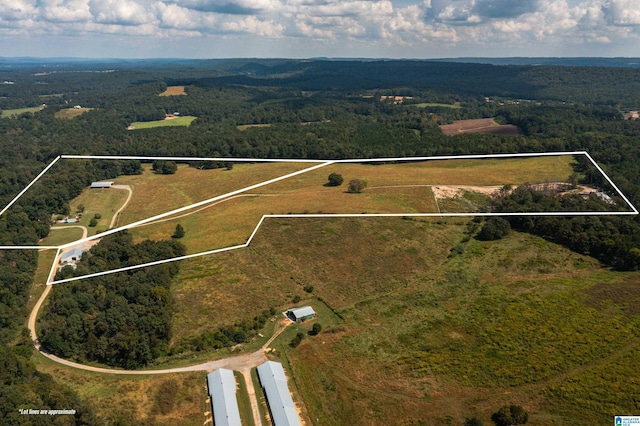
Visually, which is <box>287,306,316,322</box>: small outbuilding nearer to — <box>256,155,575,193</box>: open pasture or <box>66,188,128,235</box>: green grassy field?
<box>256,155,575,193</box>: open pasture

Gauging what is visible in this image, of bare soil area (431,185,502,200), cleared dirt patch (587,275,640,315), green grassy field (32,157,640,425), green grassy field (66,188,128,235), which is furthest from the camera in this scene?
cleared dirt patch (587,275,640,315)

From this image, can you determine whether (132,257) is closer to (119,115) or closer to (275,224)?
(275,224)

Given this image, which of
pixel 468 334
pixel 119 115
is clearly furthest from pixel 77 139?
pixel 468 334

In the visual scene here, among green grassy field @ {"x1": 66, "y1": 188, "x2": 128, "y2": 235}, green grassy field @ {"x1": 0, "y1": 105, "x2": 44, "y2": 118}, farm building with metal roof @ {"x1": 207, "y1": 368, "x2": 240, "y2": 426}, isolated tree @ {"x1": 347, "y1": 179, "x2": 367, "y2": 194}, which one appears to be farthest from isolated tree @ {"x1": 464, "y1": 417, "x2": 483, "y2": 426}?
green grassy field @ {"x1": 0, "y1": 105, "x2": 44, "y2": 118}

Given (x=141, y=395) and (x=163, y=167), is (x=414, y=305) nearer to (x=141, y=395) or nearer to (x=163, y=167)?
(x=141, y=395)

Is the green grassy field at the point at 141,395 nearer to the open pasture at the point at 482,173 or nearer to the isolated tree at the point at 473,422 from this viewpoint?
the isolated tree at the point at 473,422

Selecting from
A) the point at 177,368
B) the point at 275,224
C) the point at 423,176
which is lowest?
the point at 177,368

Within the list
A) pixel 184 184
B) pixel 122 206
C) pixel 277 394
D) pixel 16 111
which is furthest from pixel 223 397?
pixel 16 111
